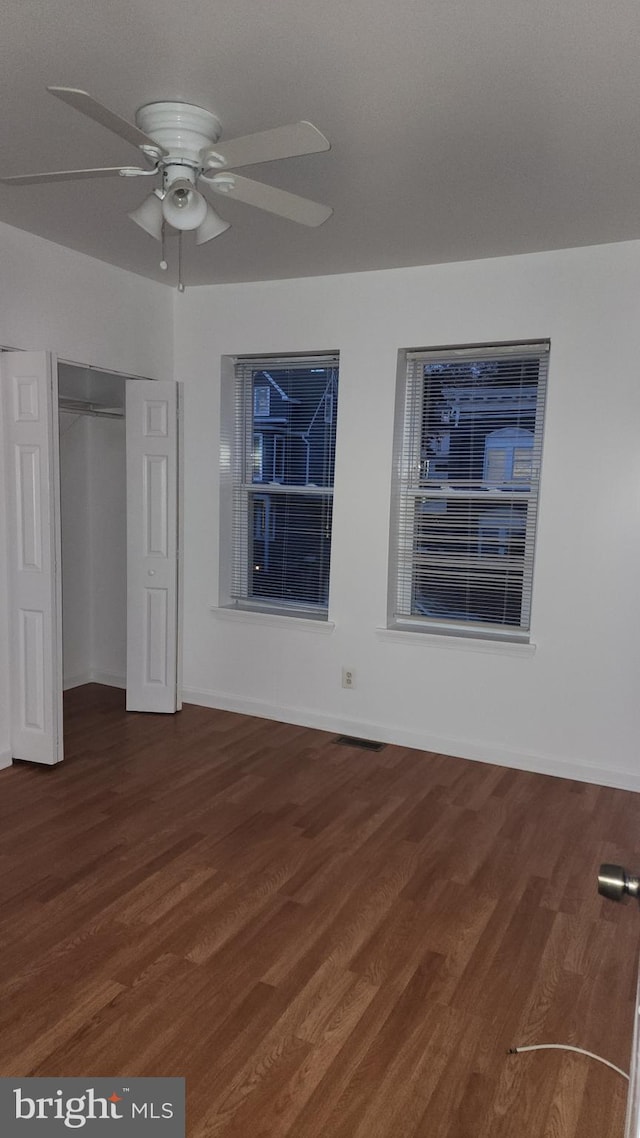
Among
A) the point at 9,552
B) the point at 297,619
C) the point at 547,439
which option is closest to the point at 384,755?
the point at 297,619

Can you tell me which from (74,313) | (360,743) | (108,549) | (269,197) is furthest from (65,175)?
(108,549)

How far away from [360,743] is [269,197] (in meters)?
3.02

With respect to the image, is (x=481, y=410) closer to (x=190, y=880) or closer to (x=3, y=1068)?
(x=190, y=880)

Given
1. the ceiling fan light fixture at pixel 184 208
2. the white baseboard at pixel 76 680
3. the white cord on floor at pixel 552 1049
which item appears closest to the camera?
the white cord on floor at pixel 552 1049

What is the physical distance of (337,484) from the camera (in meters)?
4.48

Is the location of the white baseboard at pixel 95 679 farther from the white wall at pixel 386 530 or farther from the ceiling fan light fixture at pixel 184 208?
the ceiling fan light fixture at pixel 184 208

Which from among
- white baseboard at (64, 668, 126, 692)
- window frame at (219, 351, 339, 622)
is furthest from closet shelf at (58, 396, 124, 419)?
white baseboard at (64, 668, 126, 692)

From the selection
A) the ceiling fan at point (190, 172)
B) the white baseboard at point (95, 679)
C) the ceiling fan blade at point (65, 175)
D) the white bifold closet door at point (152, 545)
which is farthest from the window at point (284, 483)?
the ceiling fan blade at point (65, 175)

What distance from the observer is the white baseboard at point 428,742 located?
3.90m

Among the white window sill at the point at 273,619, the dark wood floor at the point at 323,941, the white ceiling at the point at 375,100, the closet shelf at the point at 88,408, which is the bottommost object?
the dark wood floor at the point at 323,941

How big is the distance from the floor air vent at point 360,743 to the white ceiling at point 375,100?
2.71m

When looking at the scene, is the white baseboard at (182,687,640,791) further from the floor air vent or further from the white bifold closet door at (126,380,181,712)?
the white bifold closet door at (126,380,181,712)
